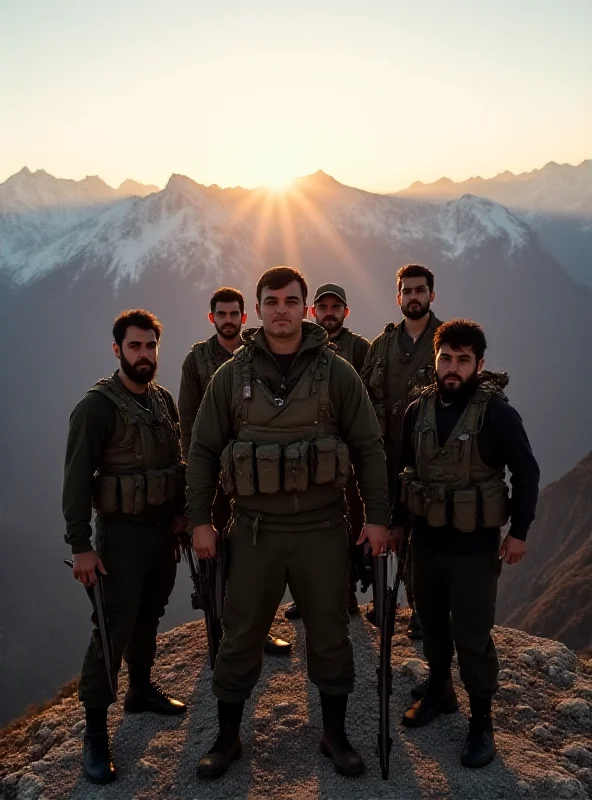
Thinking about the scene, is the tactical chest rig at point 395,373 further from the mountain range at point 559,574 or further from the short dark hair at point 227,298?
the mountain range at point 559,574

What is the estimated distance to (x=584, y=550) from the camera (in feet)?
140

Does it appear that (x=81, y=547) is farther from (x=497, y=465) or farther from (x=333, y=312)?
(x=333, y=312)

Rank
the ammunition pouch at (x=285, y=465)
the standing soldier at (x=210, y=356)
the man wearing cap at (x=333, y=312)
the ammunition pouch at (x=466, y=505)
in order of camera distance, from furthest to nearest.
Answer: the man wearing cap at (x=333, y=312) < the standing soldier at (x=210, y=356) < the ammunition pouch at (x=466, y=505) < the ammunition pouch at (x=285, y=465)

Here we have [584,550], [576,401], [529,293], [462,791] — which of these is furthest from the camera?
[529,293]

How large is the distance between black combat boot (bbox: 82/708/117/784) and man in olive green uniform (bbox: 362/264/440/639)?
3.25 meters

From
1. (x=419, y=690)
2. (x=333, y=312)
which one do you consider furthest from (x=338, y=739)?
(x=333, y=312)

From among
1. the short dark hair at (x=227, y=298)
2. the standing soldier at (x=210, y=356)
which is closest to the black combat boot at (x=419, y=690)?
the standing soldier at (x=210, y=356)

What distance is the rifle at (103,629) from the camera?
4738mm

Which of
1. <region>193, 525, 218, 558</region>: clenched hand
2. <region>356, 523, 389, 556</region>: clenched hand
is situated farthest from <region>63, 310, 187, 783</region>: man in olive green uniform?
<region>356, 523, 389, 556</region>: clenched hand

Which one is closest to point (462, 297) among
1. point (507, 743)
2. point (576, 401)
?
point (576, 401)

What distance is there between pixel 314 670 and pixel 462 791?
1404 millimetres

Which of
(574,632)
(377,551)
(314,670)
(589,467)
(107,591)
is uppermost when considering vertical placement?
(377,551)

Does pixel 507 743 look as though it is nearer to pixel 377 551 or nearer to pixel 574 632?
pixel 377 551

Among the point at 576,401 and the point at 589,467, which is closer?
the point at 589,467
